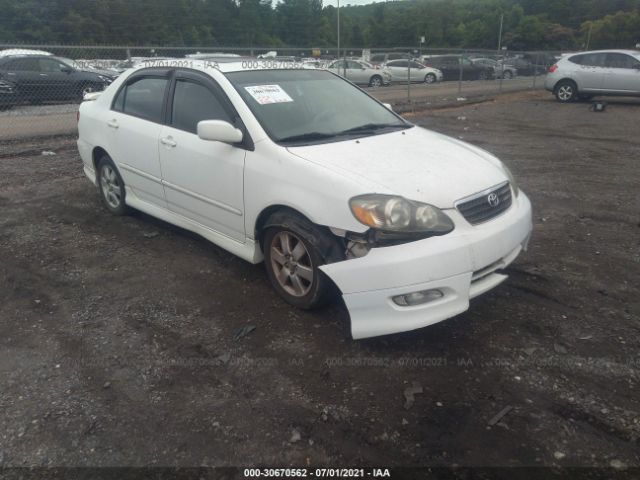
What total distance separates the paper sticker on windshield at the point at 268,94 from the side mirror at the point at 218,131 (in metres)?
0.39

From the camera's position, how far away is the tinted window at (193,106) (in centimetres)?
395

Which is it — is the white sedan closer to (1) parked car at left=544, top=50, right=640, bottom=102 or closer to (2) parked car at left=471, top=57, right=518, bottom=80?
(1) parked car at left=544, top=50, right=640, bottom=102

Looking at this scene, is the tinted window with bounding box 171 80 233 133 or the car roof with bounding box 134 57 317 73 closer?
the tinted window with bounding box 171 80 233 133

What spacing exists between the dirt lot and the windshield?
1209 mm

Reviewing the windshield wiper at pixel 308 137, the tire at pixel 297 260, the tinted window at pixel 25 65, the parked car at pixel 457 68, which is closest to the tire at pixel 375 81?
the parked car at pixel 457 68

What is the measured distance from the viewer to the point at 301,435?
8.17 feet

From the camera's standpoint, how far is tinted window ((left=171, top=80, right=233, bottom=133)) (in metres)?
3.95

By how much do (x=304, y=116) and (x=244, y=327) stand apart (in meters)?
1.62

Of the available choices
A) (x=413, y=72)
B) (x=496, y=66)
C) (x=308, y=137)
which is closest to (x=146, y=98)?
(x=308, y=137)

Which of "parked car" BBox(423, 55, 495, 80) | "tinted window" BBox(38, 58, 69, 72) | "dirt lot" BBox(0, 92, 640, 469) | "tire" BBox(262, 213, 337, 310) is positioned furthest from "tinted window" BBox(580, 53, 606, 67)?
"tire" BBox(262, 213, 337, 310)

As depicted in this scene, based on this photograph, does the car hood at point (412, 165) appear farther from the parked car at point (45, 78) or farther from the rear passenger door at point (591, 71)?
the rear passenger door at point (591, 71)

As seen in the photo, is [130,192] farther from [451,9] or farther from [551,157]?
[451,9]

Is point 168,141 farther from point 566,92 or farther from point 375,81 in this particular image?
point 375,81

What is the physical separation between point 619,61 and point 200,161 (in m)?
15.9
